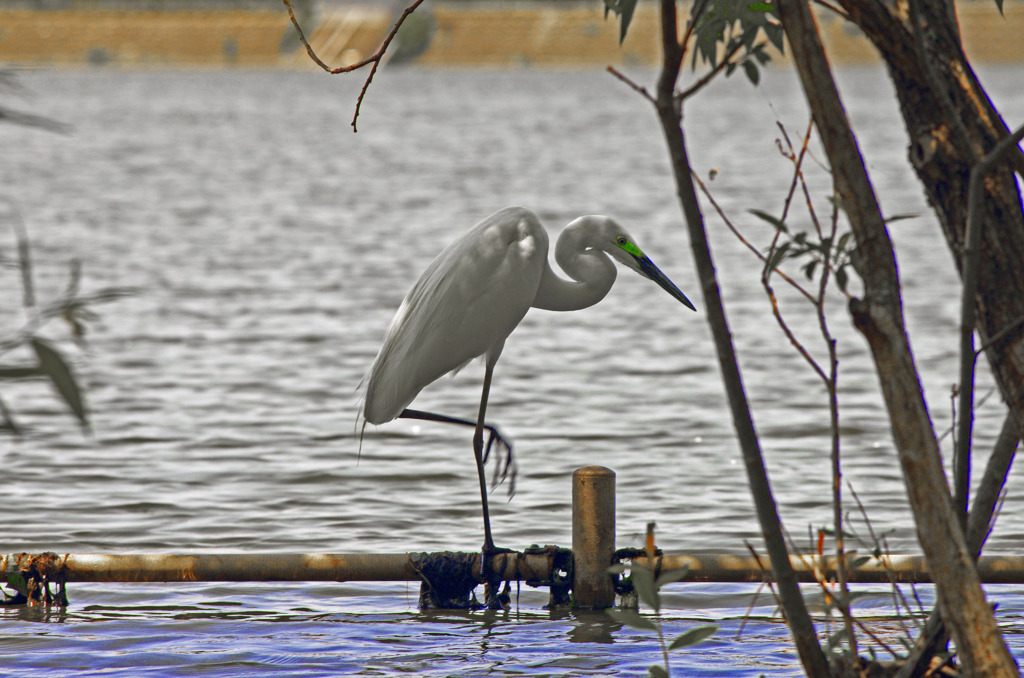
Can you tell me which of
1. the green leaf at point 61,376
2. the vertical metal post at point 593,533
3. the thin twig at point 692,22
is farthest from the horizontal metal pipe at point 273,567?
the green leaf at point 61,376

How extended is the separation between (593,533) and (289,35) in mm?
79204

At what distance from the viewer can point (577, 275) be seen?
16.0 ft

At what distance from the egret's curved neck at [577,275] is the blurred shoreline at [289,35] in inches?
2986

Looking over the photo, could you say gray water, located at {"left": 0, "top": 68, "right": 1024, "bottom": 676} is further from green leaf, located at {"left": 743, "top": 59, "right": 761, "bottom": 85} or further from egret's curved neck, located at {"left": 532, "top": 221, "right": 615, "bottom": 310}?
egret's curved neck, located at {"left": 532, "top": 221, "right": 615, "bottom": 310}

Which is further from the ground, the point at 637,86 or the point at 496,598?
the point at 637,86

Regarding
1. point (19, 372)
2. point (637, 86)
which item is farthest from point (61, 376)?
point (637, 86)

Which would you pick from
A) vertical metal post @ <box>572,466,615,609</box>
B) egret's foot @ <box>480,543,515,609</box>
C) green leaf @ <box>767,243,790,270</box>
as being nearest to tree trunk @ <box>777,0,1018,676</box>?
green leaf @ <box>767,243,790,270</box>

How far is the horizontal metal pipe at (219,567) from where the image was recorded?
159 inches

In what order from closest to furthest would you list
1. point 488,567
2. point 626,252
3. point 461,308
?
point 488,567 < point 461,308 < point 626,252

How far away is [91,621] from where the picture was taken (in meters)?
4.41

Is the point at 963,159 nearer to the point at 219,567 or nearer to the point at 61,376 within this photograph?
the point at 61,376

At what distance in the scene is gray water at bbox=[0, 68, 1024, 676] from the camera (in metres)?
4.29

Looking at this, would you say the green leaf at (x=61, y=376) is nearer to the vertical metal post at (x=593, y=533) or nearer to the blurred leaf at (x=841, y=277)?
the blurred leaf at (x=841, y=277)

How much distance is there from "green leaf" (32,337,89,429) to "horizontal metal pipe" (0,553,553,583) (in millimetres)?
2471
